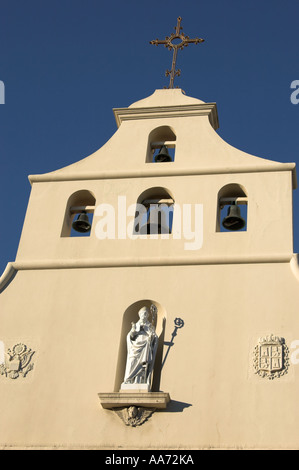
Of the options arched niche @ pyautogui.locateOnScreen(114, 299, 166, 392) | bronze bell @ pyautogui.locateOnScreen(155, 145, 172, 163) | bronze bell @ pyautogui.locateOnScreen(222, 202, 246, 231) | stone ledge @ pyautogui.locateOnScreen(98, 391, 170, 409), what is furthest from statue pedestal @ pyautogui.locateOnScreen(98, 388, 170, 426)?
bronze bell @ pyautogui.locateOnScreen(155, 145, 172, 163)

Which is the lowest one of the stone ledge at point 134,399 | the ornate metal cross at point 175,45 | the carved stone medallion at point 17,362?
the stone ledge at point 134,399

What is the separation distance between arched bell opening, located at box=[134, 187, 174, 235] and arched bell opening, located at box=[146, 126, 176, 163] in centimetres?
86

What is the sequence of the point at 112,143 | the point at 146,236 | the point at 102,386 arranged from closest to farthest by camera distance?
the point at 102,386
the point at 146,236
the point at 112,143

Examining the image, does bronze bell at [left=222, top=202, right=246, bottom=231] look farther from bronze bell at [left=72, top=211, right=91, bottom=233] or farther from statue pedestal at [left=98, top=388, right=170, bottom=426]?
statue pedestal at [left=98, top=388, right=170, bottom=426]

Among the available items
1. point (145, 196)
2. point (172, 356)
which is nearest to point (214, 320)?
point (172, 356)

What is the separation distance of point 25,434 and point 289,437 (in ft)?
12.0

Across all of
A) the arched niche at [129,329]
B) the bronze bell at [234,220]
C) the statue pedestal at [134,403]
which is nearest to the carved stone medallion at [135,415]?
the statue pedestal at [134,403]

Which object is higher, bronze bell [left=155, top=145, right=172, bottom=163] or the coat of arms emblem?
bronze bell [left=155, top=145, right=172, bottom=163]

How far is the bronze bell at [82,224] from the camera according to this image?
1588 centimetres

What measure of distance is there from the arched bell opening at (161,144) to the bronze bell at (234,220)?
67.0 inches

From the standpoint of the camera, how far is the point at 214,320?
13781mm

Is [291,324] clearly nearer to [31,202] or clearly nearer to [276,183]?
[276,183]

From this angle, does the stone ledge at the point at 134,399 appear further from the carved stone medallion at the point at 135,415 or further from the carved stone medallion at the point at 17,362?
the carved stone medallion at the point at 17,362

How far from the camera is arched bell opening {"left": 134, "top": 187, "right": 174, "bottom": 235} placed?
15.6 metres
